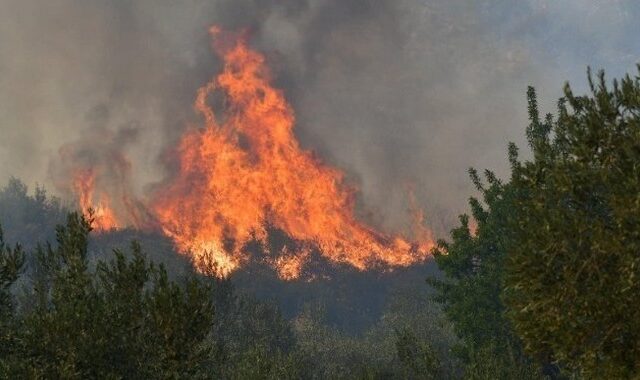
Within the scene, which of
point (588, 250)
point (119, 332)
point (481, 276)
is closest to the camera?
point (588, 250)

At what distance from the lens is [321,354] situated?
14025 cm

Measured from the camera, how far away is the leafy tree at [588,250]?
15.7 metres

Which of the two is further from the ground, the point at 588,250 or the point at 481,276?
the point at 481,276

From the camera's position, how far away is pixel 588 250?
1684 cm

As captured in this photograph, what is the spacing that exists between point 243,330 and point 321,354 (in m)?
39.1

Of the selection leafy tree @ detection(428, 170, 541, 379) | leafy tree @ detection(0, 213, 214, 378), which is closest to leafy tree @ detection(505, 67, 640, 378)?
leafy tree @ detection(0, 213, 214, 378)

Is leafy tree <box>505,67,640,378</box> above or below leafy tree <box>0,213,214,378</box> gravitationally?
below

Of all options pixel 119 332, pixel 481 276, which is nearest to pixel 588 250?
pixel 119 332

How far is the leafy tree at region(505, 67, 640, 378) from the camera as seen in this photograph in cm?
1570

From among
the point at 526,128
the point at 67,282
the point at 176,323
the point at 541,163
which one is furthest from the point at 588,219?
the point at 526,128

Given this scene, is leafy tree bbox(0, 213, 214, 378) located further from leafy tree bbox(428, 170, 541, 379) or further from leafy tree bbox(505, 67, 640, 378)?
leafy tree bbox(428, 170, 541, 379)

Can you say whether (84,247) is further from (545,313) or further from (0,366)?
(545,313)

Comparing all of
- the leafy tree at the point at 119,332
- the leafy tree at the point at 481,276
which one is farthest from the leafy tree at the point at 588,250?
the leafy tree at the point at 481,276

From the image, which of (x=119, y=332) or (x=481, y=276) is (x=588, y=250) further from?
(x=481, y=276)
